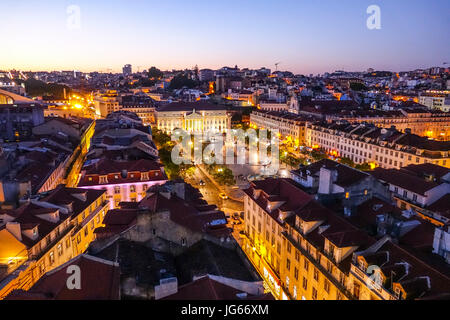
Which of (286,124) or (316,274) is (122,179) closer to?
(316,274)

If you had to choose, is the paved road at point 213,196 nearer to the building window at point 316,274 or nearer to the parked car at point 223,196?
the parked car at point 223,196

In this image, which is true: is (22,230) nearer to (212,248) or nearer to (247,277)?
(212,248)

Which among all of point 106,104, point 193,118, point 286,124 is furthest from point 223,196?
point 106,104

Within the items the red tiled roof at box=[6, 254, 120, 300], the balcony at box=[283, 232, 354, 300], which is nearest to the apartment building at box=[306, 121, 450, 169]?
the balcony at box=[283, 232, 354, 300]
